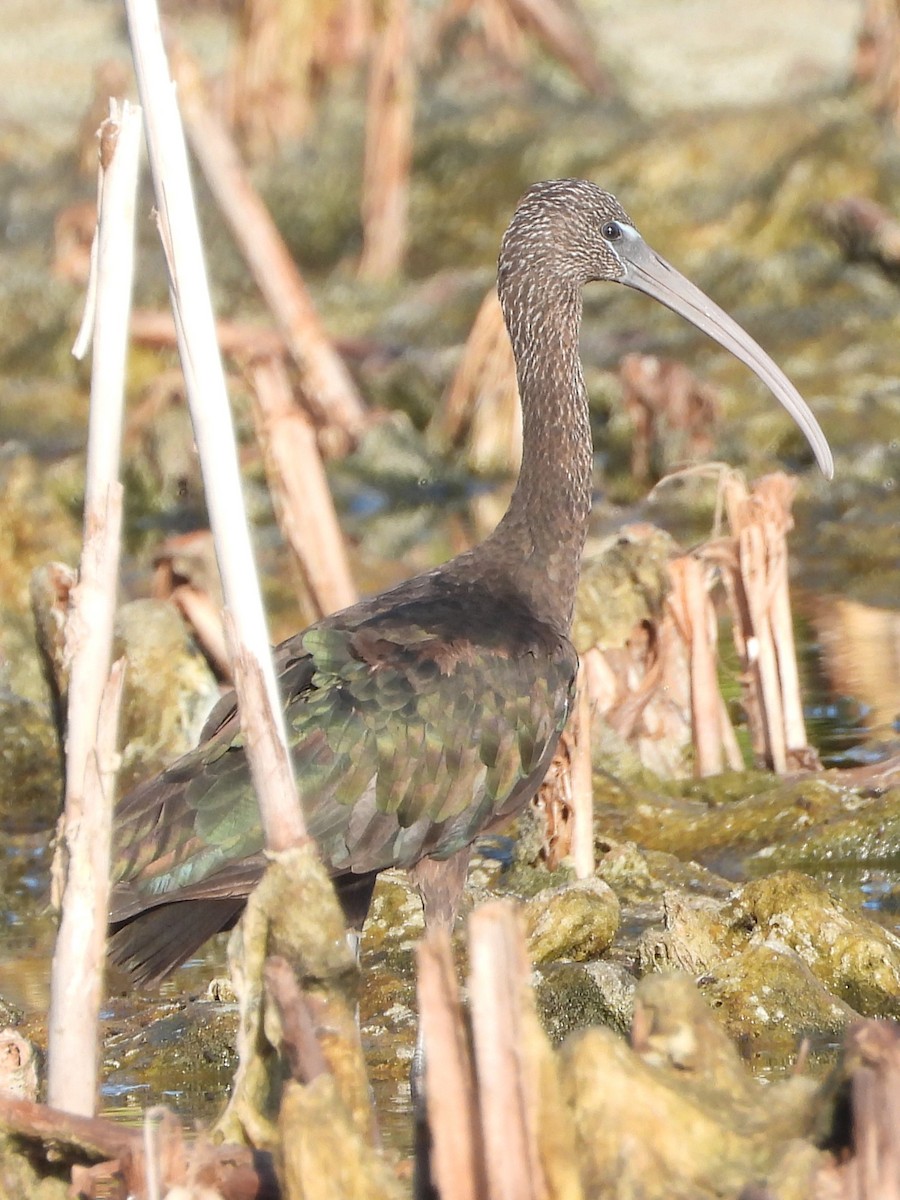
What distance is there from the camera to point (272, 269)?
10.8 m

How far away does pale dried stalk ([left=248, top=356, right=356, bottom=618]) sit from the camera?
7230 mm

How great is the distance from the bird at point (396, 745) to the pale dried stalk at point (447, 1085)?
1930mm

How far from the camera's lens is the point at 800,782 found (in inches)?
265

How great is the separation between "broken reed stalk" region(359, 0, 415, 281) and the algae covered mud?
258 mm

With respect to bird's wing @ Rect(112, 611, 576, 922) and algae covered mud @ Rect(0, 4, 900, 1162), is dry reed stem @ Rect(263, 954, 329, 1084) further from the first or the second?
bird's wing @ Rect(112, 611, 576, 922)

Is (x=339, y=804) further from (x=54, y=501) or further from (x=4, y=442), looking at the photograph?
(x=4, y=442)

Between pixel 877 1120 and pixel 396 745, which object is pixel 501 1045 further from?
pixel 396 745

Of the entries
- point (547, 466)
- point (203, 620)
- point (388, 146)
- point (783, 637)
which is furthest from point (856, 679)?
point (388, 146)

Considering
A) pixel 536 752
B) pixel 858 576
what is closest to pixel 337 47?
pixel 858 576

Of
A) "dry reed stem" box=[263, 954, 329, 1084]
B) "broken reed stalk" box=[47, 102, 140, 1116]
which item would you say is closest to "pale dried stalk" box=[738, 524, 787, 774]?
"broken reed stalk" box=[47, 102, 140, 1116]

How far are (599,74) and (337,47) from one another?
2.30 m

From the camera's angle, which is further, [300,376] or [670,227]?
[670,227]

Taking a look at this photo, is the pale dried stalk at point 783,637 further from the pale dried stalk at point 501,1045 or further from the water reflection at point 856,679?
the pale dried stalk at point 501,1045

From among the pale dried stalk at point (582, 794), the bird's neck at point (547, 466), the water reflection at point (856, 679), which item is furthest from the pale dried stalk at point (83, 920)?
the water reflection at point (856, 679)
